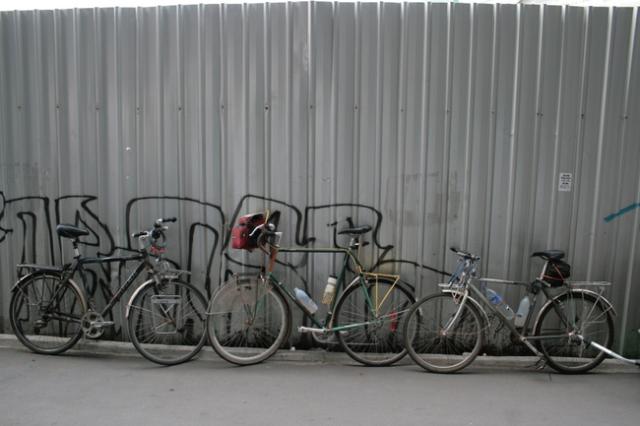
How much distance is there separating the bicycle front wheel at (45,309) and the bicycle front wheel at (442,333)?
10.8 feet

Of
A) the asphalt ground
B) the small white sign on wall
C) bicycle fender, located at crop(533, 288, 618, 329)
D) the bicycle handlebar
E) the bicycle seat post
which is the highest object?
the small white sign on wall

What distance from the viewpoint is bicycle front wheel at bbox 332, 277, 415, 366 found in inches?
162

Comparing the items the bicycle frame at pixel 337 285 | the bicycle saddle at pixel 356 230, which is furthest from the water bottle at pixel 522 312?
the bicycle saddle at pixel 356 230

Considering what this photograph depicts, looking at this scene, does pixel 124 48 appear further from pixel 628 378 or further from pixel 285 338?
pixel 628 378

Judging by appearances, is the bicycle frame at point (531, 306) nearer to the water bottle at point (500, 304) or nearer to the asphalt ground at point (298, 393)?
the water bottle at point (500, 304)

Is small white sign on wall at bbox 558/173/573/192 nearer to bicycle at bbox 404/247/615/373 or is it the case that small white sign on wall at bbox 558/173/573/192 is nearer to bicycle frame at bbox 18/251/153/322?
bicycle at bbox 404/247/615/373

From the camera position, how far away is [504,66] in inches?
164

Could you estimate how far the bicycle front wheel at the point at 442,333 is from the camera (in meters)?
3.97

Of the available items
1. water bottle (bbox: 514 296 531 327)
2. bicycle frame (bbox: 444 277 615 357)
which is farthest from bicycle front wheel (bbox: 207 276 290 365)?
water bottle (bbox: 514 296 531 327)

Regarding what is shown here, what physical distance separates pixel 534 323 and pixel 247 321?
9.45 ft

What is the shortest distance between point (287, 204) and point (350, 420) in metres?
2.08

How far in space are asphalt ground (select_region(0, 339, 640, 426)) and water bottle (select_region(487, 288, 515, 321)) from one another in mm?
534

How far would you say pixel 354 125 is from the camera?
13.9ft

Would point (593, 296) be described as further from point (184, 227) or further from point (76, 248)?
point (76, 248)
